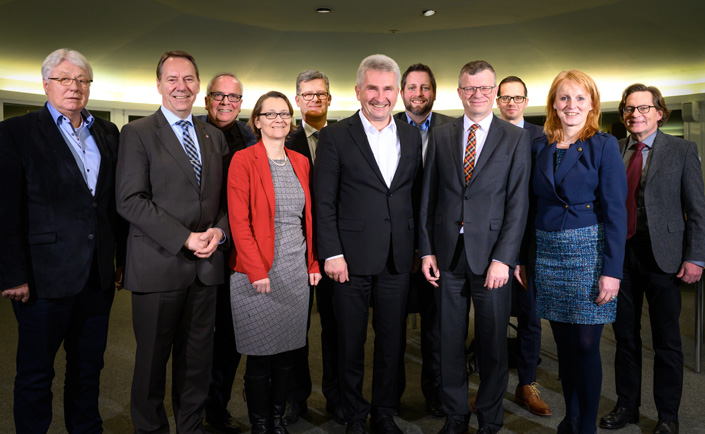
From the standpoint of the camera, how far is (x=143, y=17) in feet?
22.3

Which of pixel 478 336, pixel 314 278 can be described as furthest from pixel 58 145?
pixel 478 336

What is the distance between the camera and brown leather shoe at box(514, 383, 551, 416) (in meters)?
3.13

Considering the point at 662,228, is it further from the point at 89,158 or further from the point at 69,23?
the point at 69,23

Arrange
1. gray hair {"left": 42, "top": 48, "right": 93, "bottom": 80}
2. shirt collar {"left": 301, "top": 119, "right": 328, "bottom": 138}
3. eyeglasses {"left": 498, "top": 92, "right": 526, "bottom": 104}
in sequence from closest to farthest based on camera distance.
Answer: gray hair {"left": 42, "top": 48, "right": 93, "bottom": 80} → shirt collar {"left": 301, "top": 119, "right": 328, "bottom": 138} → eyeglasses {"left": 498, "top": 92, "right": 526, "bottom": 104}

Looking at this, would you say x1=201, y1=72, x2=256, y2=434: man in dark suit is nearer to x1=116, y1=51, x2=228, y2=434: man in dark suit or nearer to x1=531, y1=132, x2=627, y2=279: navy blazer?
x1=116, y1=51, x2=228, y2=434: man in dark suit

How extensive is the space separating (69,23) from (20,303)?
18.0 feet

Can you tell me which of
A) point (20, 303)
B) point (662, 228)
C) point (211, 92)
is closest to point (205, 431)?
point (20, 303)

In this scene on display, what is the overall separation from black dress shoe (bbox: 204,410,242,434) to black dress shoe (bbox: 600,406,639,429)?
6.47 feet

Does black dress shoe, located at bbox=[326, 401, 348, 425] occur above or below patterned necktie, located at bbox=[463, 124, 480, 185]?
below

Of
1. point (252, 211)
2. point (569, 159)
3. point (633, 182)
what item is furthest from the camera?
point (633, 182)

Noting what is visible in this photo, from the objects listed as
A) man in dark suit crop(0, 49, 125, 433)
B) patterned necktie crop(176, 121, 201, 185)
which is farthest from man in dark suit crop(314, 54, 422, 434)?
man in dark suit crop(0, 49, 125, 433)

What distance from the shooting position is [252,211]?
2580 mm

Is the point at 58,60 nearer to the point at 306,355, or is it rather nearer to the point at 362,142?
the point at 362,142

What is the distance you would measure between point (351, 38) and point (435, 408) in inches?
240
